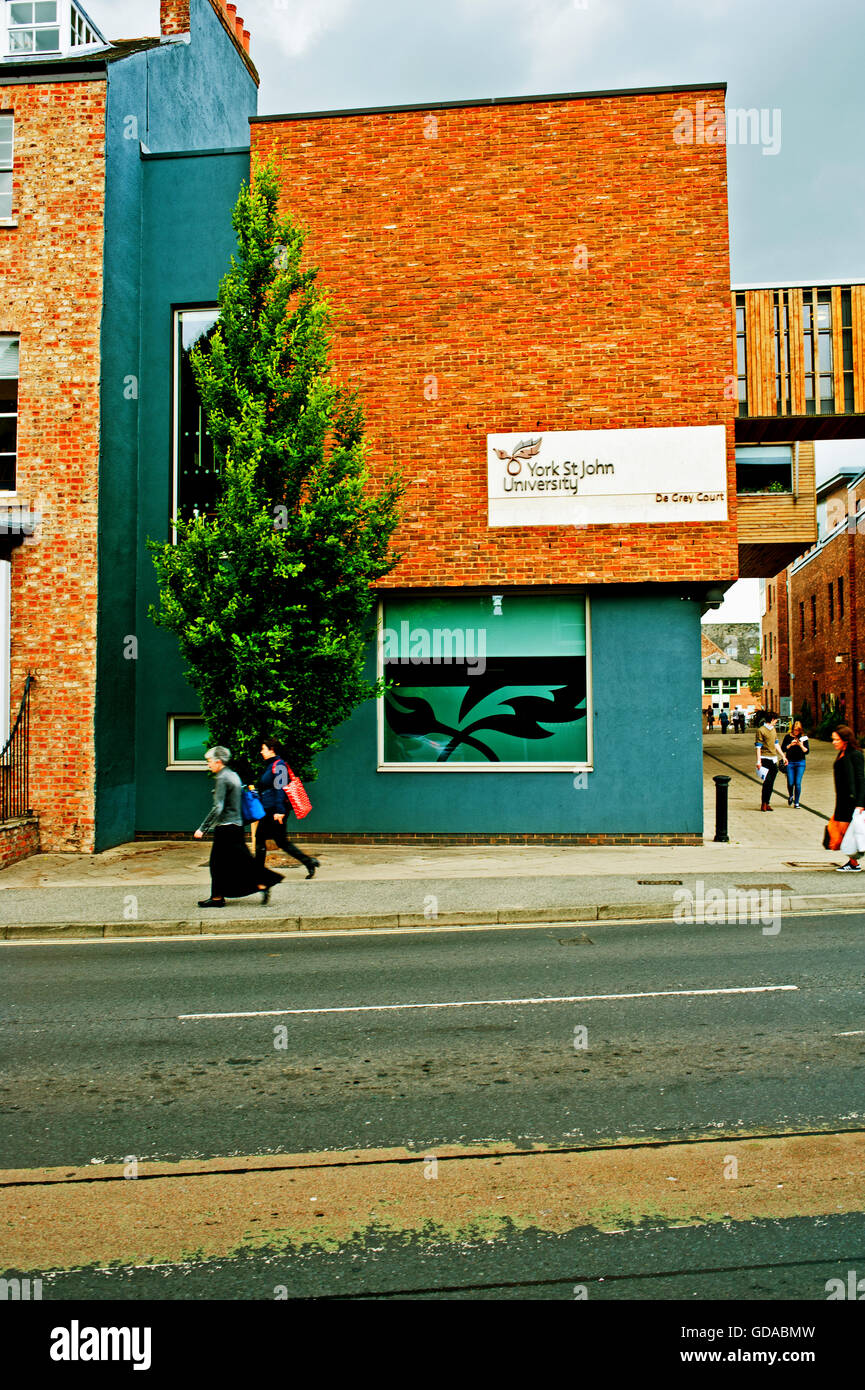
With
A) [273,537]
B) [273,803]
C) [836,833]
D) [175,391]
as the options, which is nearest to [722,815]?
[836,833]

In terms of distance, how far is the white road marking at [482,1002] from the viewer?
7145mm

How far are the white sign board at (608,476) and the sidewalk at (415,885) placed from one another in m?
4.94

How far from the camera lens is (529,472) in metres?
16.2

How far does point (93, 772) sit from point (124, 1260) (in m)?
12.3

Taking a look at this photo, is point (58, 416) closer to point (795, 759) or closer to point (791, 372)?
point (795, 759)

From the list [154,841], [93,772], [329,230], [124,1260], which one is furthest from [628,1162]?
[329,230]

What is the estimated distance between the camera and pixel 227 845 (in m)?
11.2

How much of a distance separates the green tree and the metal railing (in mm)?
2974

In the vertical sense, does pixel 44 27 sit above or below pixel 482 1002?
above

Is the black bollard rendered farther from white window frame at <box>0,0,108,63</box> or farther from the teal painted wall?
white window frame at <box>0,0,108,63</box>

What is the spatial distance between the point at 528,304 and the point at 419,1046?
12.8 metres

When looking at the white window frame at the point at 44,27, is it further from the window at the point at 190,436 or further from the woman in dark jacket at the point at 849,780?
the woman in dark jacket at the point at 849,780

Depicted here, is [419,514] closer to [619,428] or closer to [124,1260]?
[619,428]

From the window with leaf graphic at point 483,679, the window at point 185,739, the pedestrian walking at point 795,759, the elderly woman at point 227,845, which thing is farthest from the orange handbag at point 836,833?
the window at point 185,739
